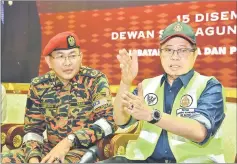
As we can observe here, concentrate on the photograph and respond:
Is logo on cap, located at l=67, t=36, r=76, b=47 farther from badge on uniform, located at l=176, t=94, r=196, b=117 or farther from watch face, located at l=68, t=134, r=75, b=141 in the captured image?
badge on uniform, located at l=176, t=94, r=196, b=117

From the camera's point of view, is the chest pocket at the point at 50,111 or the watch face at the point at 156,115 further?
the chest pocket at the point at 50,111

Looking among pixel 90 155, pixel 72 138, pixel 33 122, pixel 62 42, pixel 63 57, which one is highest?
pixel 62 42

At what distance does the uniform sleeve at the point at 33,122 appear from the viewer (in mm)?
2695

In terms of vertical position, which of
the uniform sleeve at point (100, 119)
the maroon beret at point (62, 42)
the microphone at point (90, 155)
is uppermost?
the maroon beret at point (62, 42)

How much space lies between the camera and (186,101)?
252 centimetres

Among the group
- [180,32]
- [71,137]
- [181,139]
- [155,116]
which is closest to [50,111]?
[71,137]

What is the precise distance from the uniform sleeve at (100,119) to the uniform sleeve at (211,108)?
609 mm

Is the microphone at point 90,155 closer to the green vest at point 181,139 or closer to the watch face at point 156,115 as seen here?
the green vest at point 181,139

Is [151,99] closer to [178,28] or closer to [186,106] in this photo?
[186,106]

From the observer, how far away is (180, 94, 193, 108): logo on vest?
2506mm

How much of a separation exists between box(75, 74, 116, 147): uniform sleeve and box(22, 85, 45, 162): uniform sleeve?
1.01ft

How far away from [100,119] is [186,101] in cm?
63

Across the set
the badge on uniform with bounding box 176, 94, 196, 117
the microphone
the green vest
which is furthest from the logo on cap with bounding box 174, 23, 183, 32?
the microphone

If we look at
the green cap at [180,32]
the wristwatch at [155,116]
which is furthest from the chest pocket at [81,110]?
the green cap at [180,32]
